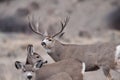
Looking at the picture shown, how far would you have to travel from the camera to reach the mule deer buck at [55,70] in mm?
15047

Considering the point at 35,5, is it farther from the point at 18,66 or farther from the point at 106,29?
the point at 18,66

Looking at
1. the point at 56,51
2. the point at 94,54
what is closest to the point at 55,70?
the point at 94,54

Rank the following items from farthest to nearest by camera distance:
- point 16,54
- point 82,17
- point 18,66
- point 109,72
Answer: point 82,17 < point 16,54 < point 109,72 < point 18,66

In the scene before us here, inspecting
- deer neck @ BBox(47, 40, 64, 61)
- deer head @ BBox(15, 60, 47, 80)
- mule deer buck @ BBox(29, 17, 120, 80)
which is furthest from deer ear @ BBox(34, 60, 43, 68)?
deer neck @ BBox(47, 40, 64, 61)

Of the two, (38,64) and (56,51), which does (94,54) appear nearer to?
(56,51)

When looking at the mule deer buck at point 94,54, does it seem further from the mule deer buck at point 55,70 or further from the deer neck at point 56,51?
the mule deer buck at point 55,70

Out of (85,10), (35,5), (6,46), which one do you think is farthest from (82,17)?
(6,46)

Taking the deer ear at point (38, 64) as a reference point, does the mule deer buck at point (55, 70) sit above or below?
below

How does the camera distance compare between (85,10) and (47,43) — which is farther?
(85,10)

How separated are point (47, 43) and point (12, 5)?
37070 mm

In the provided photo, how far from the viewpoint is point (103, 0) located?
165 feet

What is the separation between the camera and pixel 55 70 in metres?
15.5

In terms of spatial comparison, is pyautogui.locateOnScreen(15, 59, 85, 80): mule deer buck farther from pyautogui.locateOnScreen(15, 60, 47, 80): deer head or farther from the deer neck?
the deer neck

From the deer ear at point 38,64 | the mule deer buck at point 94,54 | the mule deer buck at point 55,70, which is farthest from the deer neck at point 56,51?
the deer ear at point 38,64
